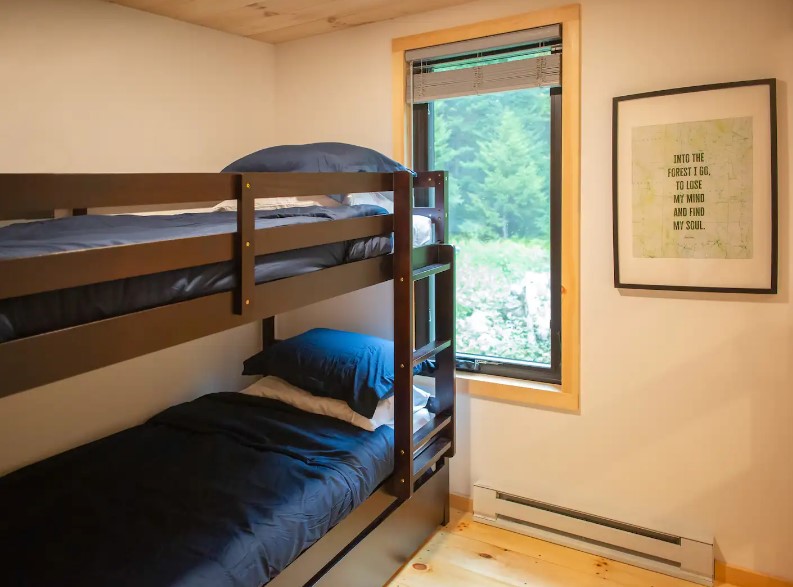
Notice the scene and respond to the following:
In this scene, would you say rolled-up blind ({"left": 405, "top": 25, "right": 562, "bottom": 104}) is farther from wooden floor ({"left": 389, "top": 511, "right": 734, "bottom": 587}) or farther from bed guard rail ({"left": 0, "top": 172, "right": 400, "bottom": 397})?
wooden floor ({"left": 389, "top": 511, "right": 734, "bottom": 587})

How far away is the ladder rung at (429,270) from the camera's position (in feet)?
7.23

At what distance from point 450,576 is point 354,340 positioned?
980 millimetres

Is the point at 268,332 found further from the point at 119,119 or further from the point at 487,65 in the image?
the point at 487,65

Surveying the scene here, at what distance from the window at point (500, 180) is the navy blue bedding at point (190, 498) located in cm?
72

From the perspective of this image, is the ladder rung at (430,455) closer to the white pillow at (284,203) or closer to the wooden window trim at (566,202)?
the wooden window trim at (566,202)

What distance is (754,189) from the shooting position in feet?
6.82

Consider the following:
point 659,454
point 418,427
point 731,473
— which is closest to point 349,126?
point 418,427

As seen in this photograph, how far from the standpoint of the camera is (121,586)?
1.45 metres

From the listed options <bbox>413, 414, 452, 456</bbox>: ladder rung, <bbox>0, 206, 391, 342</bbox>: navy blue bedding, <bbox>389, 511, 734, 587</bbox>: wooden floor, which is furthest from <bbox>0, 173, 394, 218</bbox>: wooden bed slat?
<bbox>389, 511, 734, 587</bbox>: wooden floor

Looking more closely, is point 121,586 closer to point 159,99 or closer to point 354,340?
point 354,340

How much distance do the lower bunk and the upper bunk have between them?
0.60 m

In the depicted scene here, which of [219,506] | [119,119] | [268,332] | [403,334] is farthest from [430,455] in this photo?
[119,119]

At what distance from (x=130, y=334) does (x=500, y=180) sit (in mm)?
1807

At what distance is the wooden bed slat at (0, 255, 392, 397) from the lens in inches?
43.1
